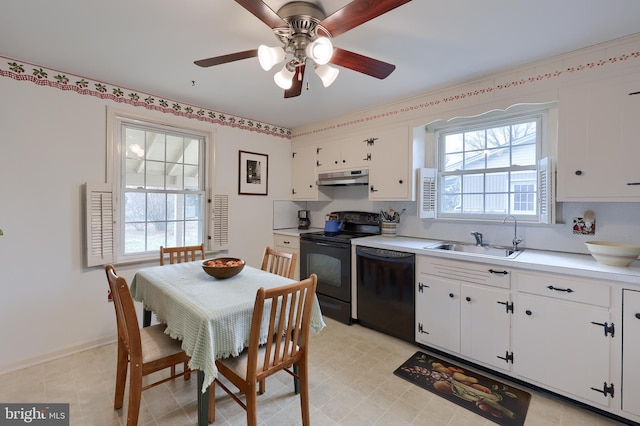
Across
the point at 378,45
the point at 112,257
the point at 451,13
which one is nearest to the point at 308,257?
the point at 112,257

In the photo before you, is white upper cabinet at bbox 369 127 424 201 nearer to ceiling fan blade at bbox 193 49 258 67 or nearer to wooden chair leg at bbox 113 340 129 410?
ceiling fan blade at bbox 193 49 258 67

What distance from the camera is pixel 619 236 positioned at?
2131mm

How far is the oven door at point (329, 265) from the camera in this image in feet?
10.2

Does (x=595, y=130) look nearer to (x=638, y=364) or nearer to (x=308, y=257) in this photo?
(x=638, y=364)

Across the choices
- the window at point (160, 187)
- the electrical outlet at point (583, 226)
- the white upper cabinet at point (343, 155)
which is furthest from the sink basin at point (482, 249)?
the window at point (160, 187)

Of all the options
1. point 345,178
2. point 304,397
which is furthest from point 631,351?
point 345,178

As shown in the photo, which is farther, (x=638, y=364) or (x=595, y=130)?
(x=595, y=130)

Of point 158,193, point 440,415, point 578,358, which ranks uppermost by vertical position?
point 158,193

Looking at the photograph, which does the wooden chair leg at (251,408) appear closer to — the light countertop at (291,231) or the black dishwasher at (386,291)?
the black dishwasher at (386,291)

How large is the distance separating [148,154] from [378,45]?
2417 mm

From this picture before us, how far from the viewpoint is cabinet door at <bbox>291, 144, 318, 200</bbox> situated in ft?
12.9

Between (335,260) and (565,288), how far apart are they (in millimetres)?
1934

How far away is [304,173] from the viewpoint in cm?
404
